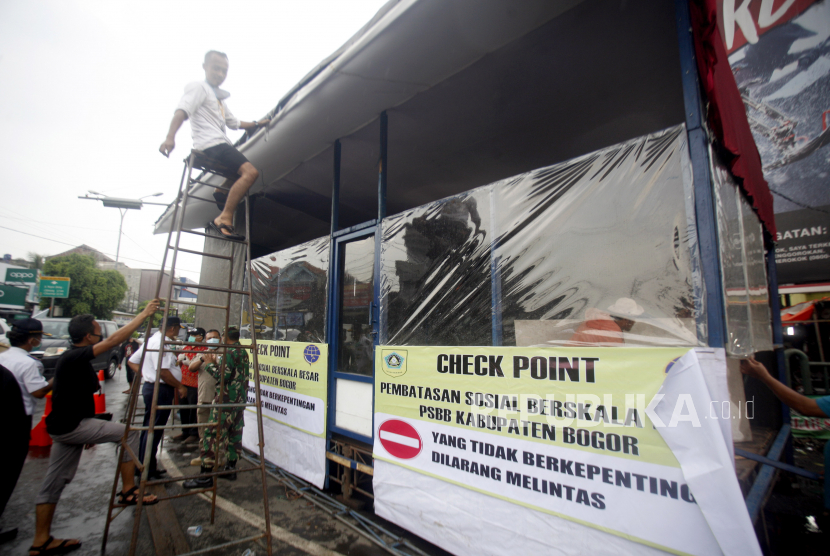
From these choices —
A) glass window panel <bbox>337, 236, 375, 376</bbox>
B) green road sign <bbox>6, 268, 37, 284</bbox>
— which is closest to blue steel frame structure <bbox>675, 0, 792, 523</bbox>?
glass window panel <bbox>337, 236, 375, 376</bbox>

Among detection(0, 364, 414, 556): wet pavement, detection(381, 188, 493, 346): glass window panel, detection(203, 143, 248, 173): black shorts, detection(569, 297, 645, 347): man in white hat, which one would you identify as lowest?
detection(0, 364, 414, 556): wet pavement

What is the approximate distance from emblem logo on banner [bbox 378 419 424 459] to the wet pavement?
652 millimetres

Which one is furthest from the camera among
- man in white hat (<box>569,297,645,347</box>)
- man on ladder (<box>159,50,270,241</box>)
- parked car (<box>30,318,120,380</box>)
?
parked car (<box>30,318,120,380</box>)

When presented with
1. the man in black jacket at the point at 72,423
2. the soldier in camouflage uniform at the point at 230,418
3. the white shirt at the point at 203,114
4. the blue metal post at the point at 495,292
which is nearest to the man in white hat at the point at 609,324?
the blue metal post at the point at 495,292

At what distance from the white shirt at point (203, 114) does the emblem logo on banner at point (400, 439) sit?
9.32ft

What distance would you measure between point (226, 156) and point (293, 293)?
180 centimetres

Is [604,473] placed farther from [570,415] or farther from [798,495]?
[798,495]

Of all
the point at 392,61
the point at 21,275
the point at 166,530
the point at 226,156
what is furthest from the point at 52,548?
the point at 21,275

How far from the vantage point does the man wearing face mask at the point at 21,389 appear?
287cm

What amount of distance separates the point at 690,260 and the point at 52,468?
4.54 meters

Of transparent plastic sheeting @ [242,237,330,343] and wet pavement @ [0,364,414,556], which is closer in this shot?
wet pavement @ [0,364,414,556]

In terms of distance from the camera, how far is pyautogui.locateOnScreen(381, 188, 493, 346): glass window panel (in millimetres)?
2719

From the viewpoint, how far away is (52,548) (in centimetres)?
281

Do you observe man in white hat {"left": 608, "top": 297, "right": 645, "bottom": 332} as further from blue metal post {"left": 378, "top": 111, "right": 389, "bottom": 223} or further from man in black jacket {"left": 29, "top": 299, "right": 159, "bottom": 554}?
man in black jacket {"left": 29, "top": 299, "right": 159, "bottom": 554}
